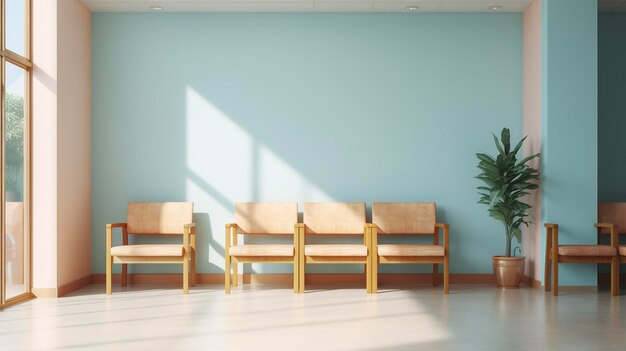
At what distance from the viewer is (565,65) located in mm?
6844

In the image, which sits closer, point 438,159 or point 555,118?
point 555,118

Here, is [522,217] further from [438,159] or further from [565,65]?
[565,65]

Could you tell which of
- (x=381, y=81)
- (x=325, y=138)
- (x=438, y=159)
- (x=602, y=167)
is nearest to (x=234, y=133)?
(x=325, y=138)

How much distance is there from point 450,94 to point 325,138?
4.79 ft

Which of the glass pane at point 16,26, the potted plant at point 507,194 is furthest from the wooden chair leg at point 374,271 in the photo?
the glass pane at point 16,26

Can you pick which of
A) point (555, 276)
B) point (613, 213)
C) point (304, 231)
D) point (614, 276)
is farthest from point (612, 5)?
point (304, 231)

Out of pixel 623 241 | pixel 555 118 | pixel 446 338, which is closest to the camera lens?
pixel 446 338

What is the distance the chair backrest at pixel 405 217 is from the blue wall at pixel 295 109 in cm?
25

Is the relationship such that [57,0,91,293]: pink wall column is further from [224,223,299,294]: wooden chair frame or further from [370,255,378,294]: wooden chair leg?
[370,255,378,294]: wooden chair leg

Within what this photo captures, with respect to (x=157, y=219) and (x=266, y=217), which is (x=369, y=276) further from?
(x=157, y=219)

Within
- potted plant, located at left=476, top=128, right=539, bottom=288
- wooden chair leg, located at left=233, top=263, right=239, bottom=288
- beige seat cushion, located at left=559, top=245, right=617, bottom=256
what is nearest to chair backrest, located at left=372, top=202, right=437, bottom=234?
potted plant, located at left=476, top=128, right=539, bottom=288

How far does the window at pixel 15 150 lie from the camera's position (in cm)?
586

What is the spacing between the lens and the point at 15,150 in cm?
611

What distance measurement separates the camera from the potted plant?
6902 millimetres
